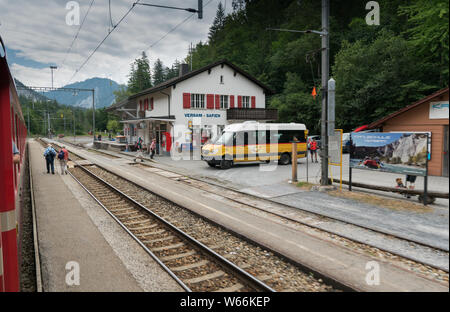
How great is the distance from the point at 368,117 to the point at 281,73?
42953 mm

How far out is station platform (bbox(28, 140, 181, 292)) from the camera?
14.8 ft

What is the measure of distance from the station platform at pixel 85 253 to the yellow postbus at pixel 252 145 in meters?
9.09

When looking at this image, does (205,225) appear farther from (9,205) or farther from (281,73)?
(281,73)

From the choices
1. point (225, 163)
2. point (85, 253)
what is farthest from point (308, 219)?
point (225, 163)

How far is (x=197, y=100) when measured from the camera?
2825 centimetres

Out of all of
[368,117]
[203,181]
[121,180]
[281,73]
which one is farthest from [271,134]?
[281,73]

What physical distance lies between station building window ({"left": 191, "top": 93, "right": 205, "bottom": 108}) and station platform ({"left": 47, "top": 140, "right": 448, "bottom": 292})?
61.1 ft

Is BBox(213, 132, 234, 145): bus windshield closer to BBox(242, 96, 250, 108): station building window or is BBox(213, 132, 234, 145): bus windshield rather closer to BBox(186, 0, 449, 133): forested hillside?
BBox(242, 96, 250, 108): station building window

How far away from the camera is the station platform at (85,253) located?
452 cm

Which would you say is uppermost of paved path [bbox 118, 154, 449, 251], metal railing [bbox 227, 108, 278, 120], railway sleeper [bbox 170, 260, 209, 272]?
metal railing [bbox 227, 108, 278, 120]

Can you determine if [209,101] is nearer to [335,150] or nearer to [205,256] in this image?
[335,150]

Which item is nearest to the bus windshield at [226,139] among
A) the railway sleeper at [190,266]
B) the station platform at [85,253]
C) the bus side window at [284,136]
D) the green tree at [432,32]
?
the bus side window at [284,136]

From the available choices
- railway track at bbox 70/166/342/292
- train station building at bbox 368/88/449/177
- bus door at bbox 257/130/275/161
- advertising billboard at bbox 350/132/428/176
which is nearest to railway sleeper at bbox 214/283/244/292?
railway track at bbox 70/166/342/292

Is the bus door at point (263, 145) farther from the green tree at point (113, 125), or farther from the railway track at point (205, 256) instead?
the green tree at point (113, 125)
